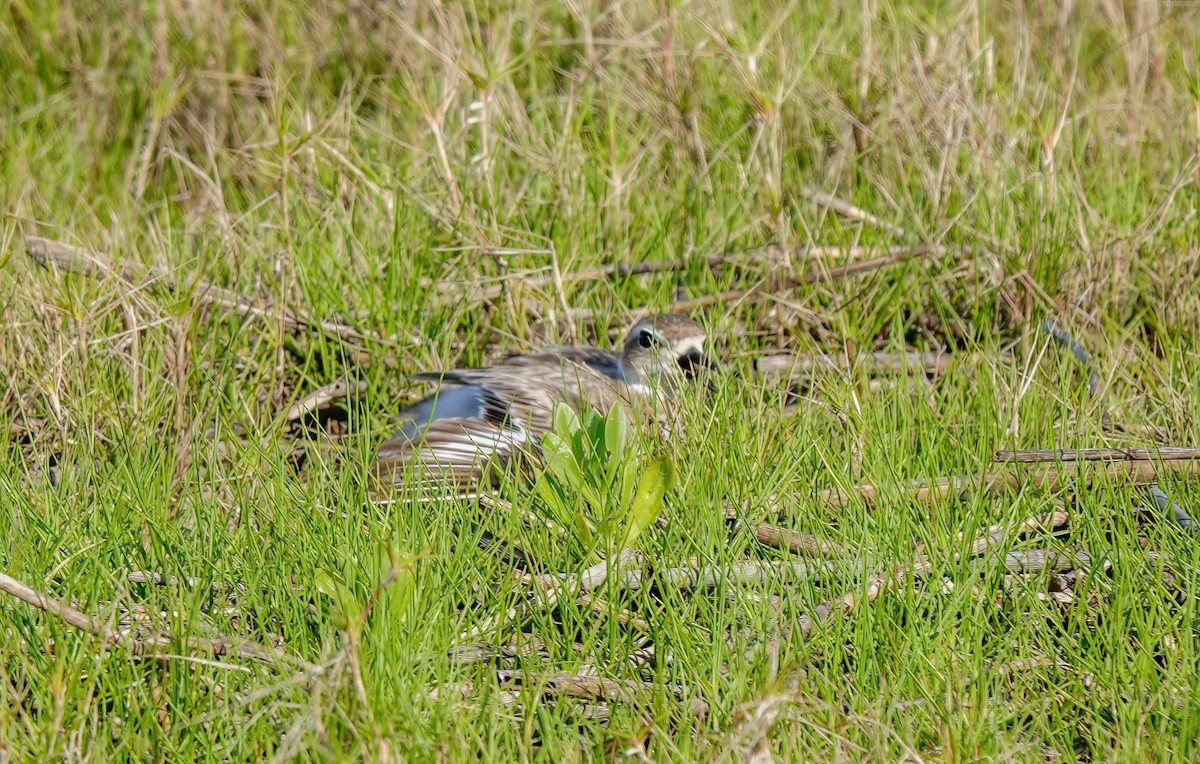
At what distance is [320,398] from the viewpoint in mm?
4754

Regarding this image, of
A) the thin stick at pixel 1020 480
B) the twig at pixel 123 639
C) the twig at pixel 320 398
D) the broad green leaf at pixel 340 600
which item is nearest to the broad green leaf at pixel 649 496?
the thin stick at pixel 1020 480

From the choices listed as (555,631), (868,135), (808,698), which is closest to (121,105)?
(868,135)

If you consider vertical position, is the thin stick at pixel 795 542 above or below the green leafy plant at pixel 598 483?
below

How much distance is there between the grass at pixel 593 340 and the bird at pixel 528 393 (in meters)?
0.17

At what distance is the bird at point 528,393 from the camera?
163 inches

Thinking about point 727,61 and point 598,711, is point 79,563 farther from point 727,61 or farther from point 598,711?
point 727,61

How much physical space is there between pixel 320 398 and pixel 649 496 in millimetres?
1730

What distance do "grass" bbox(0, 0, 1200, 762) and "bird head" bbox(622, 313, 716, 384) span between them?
0.78ft

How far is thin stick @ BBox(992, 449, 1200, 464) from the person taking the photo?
3.65 meters

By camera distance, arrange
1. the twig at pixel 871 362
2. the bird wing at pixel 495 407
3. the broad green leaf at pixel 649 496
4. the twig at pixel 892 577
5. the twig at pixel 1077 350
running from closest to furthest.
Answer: the twig at pixel 892 577 → the broad green leaf at pixel 649 496 → the bird wing at pixel 495 407 → the twig at pixel 1077 350 → the twig at pixel 871 362

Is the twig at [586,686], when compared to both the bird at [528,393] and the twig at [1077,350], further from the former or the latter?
the twig at [1077,350]

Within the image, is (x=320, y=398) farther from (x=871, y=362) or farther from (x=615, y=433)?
(x=871, y=362)

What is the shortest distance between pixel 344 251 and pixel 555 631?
250cm

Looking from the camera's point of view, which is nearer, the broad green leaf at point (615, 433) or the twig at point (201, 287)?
the broad green leaf at point (615, 433)
